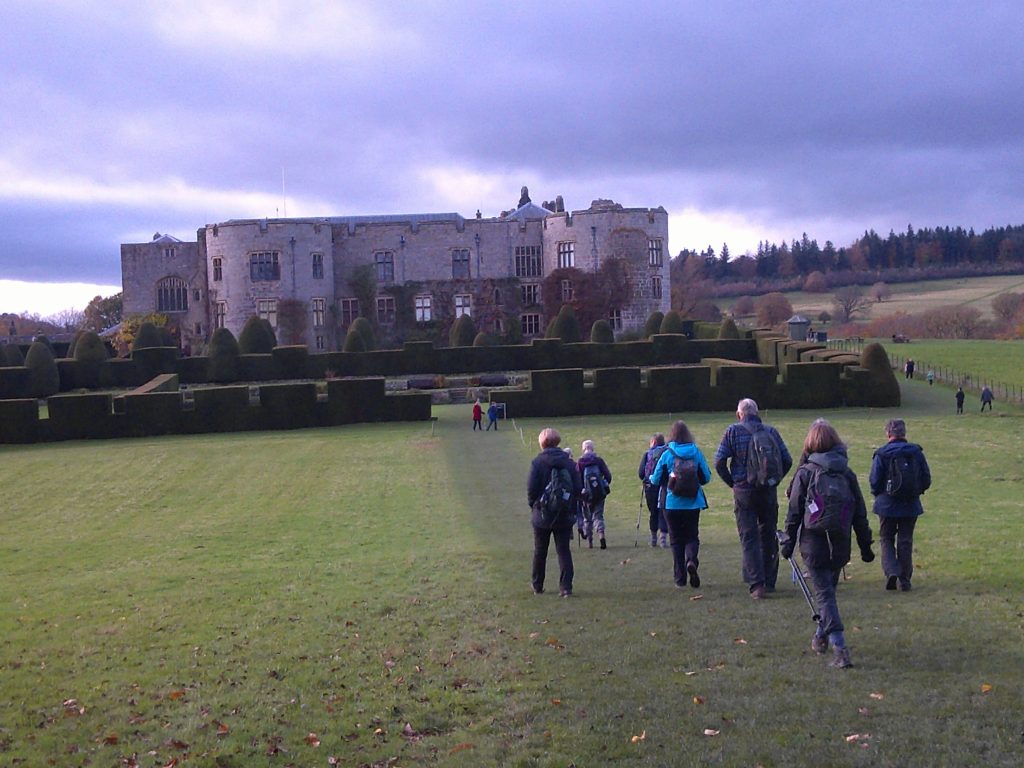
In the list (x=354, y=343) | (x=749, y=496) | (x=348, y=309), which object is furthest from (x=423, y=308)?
(x=749, y=496)

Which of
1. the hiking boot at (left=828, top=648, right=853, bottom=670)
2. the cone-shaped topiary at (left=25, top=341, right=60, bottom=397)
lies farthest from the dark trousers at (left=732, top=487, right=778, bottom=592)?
the cone-shaped topiary at (left=25, top=341, right=60, bottom=397)

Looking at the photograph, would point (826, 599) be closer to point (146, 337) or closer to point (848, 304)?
point (146, 337)

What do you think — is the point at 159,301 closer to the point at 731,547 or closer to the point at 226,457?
the point at 226,457

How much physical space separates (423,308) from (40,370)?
20483mm

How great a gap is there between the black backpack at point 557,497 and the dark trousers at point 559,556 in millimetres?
141

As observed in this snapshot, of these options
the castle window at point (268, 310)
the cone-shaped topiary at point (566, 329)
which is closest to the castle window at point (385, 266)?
the castle window at point (268, 310)

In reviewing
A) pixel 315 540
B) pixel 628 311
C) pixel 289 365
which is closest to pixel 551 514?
pixel 315 540

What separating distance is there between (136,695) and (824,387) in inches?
1154

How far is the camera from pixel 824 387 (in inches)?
1316

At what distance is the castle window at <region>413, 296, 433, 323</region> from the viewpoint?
56.3 meters

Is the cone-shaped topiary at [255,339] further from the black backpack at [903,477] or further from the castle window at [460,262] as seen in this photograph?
the black backpack at [903,477]

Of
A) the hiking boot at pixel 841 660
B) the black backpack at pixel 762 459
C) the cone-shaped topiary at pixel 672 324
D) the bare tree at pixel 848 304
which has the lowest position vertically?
the hiking boot at pixel 841 660

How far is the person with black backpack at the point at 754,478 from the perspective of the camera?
27.2ft

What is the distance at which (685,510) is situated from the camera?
9008mm
